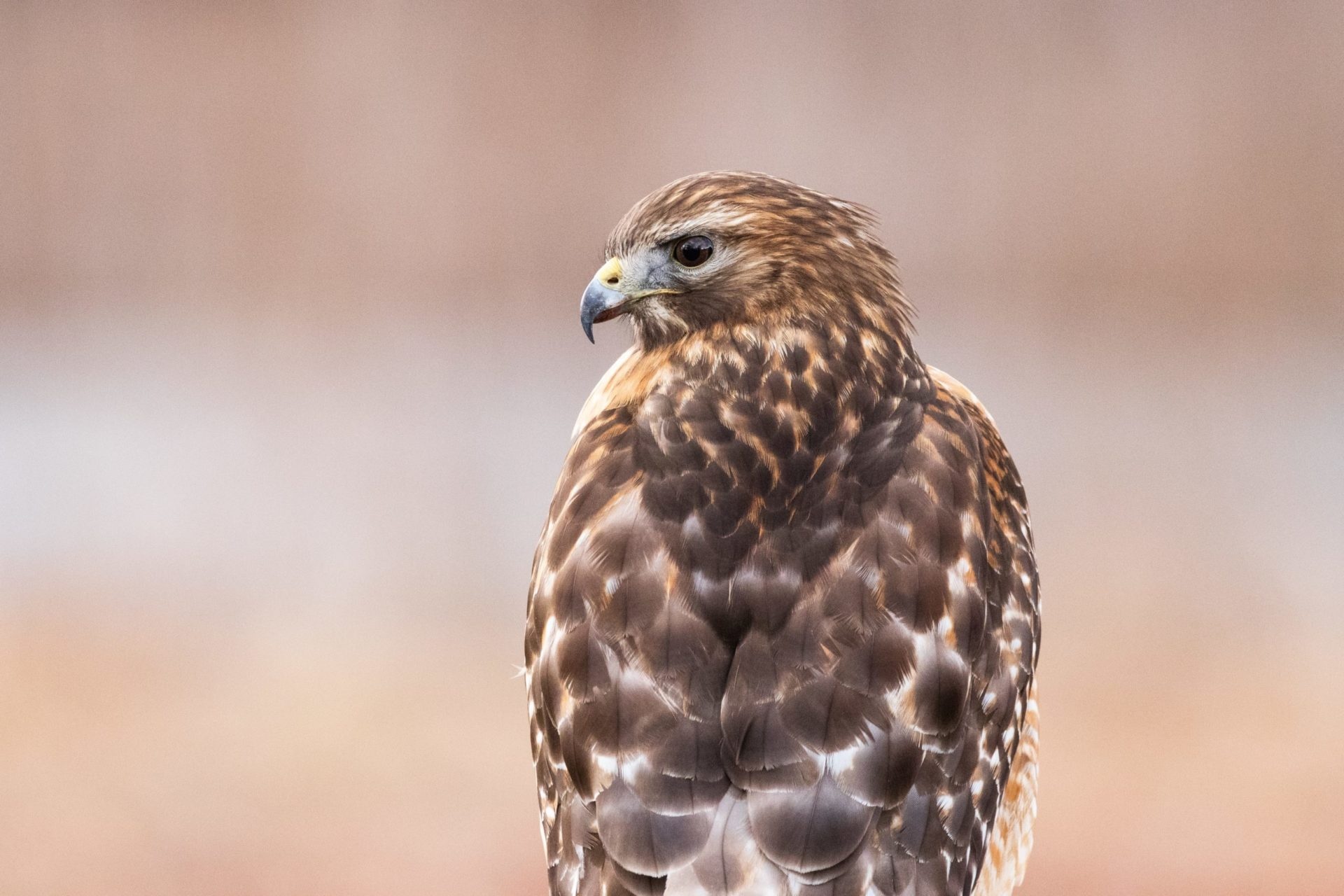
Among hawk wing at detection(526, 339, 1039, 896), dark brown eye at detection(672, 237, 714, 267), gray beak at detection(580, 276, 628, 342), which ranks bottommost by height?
hawk wing at detection(526, 339, 1039, 896)

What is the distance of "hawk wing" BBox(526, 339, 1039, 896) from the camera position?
820 millimetres

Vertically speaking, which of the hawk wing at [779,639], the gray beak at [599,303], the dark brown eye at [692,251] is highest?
the dark brown eye at [692,251]

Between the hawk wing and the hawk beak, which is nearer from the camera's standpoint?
the hawk wing

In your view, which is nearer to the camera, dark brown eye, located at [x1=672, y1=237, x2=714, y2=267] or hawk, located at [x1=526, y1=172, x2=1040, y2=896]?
hawk, located at [x1=526, y1=172, x2=1040, y2=896]

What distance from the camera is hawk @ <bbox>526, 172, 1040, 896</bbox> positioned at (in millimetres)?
825

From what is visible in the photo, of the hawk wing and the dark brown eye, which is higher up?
the dark brown eye

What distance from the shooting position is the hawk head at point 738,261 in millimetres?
974

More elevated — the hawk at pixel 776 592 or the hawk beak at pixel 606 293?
the hawk beak at pixel 606 293

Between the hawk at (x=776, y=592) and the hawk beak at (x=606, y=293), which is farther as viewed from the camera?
the hawk beak at (x=606, y=293)

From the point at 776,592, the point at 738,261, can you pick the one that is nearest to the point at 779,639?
the point at 776,592

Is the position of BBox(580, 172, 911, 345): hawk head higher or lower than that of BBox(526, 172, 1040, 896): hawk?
higher

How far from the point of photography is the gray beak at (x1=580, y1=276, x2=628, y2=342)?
1003 mm

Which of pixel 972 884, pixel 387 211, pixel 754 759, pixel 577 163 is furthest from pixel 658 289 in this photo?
pixel 387 211

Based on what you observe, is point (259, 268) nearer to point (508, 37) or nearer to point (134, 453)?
point (134, 453)
